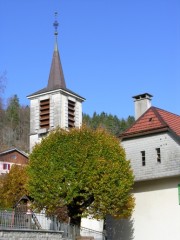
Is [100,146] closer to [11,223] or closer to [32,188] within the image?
[32,188]

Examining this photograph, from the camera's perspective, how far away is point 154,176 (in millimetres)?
31062

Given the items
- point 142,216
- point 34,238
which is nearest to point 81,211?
point 142,216

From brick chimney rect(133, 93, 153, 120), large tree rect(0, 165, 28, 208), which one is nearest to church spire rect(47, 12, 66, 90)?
large tree rect(0, 165, 28, 208)

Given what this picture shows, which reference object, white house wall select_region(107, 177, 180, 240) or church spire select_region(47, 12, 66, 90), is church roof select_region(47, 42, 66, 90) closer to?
church spire select_region(47, 12, 66, 90)

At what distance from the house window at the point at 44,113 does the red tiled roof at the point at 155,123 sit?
19253 mm

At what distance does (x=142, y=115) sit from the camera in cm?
3406

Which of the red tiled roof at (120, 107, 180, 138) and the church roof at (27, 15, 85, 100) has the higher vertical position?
the church roof at (27, 15, 85, 100)

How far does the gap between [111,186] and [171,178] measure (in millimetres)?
4116

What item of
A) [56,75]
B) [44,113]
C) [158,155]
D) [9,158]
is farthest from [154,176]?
[9,158]

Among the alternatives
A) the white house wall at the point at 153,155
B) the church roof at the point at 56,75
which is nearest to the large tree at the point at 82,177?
the white house wall at the point at 153,155

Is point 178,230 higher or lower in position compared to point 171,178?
lower

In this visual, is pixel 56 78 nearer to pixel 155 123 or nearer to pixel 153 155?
pixel 155 123

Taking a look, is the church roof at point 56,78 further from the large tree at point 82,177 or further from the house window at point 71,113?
the large tree at point 82,177

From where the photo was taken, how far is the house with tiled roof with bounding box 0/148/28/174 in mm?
69000
